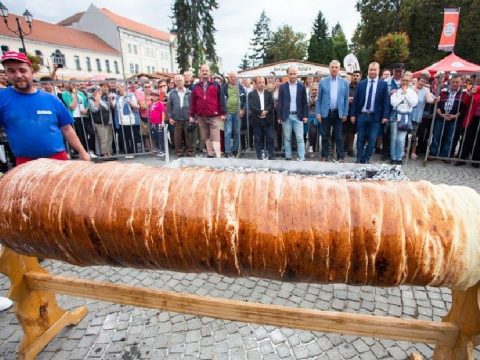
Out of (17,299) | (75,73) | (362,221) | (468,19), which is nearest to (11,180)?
(17,299)

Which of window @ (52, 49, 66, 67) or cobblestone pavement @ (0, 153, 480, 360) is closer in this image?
cobblestone pavement @ (0, 153, 480, 360)

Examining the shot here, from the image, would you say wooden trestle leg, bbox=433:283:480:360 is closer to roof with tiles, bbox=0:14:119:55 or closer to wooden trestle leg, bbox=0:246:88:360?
wooden trestle leg, bbox=0:246:88:360

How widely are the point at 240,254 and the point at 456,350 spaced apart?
63.0 inches

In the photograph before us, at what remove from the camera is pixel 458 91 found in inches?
299

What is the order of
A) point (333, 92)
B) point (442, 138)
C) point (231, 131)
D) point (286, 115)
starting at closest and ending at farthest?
point (333, 92)
point (286, 115)
point (442, 138)
point (231, 131)

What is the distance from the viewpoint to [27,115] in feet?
11.0

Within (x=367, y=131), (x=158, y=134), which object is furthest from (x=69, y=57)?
(x=367, y=131)

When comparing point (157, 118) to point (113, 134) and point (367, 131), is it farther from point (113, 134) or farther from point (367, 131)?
point (367, 131)

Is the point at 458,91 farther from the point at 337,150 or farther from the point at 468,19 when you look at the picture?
the point at 468,19

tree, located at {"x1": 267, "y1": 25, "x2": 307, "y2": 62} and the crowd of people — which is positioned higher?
tree, located at {"x1": 267, "y1": 25, "x2": 307, "y2": 62}

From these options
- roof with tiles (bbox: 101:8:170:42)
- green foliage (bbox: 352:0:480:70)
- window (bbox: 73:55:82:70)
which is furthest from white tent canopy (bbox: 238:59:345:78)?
roof with tiles (bbox: 101:8:170:42)

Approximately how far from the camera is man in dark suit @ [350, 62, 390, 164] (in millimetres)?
7133

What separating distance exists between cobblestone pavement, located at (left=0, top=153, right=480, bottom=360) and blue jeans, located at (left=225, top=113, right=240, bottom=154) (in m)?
5.96

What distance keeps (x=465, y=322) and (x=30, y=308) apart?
3.19 m
